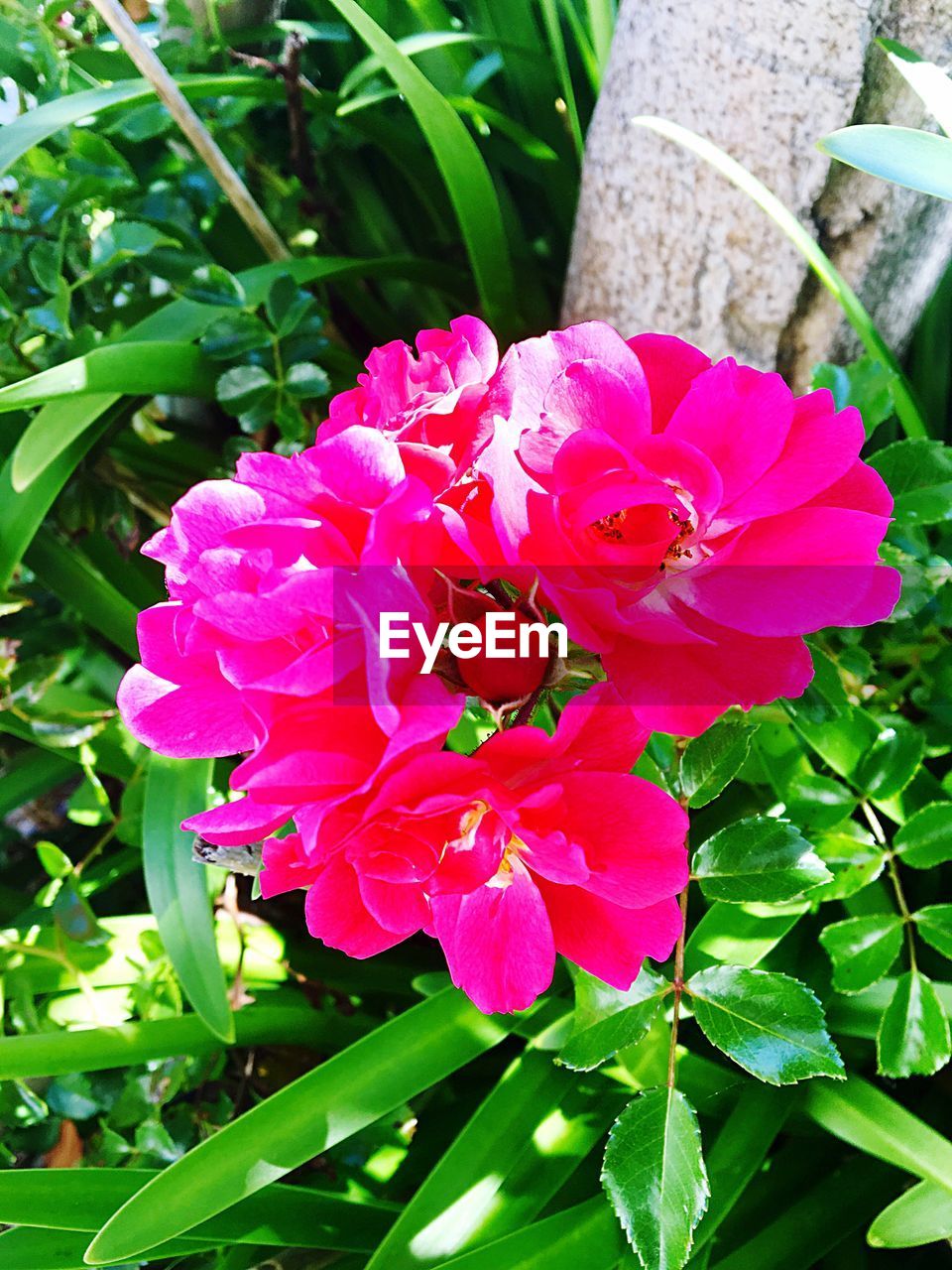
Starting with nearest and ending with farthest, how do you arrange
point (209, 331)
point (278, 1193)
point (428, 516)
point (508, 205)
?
point (428, 516)
point (278, 1193)
point (209, 331)
point (508, 205)

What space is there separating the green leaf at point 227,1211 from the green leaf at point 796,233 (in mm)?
588

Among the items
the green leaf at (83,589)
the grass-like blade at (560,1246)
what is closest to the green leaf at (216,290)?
the green leaf at (83,589)

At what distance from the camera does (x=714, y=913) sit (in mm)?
522

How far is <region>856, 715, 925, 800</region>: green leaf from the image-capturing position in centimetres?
51

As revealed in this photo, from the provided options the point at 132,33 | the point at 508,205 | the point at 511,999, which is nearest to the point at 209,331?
the point at 132,33

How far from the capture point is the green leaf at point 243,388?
65 centimetres

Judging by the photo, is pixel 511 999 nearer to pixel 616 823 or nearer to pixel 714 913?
pixel 616 823

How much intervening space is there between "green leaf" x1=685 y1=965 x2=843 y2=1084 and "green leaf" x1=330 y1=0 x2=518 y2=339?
570mm

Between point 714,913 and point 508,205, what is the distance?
0.69 meters

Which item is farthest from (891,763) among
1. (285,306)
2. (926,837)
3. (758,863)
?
(285,306)

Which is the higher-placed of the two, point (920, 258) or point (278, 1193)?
point (920, 258)

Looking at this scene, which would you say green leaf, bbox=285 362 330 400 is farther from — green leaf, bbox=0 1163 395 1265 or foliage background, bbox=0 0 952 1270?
green leaf, bbox=0 1163 395 1265

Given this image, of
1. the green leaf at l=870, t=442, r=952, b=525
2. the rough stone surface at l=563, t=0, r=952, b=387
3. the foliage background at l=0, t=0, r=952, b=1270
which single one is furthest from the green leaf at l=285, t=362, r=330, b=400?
the green leaf at l=870, t=442, r=952, b=525

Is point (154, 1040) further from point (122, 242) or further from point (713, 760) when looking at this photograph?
point (122, 242)
